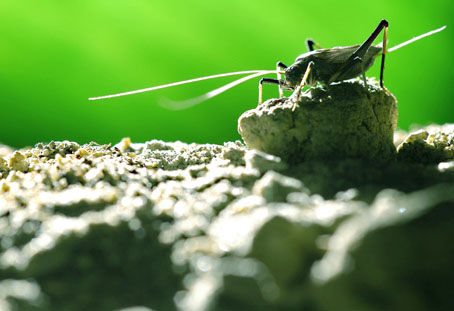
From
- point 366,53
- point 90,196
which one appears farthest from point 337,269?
point 366,53

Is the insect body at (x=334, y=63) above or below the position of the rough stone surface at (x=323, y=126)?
above

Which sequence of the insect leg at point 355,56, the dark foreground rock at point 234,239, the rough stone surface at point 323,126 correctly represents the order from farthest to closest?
the insect leg at point 355,56, the rough stone surface at point 323,126, the dark foreground rock at point 234,239

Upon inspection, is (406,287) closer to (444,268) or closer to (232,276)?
(444,268)

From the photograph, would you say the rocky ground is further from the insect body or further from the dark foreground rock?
the insect body

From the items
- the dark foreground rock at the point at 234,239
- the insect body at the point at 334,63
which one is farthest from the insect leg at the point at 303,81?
the dark foreground rock at the point at 234,239

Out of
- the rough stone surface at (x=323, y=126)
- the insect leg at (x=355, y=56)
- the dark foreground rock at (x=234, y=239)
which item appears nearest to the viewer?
the dark foreground rock at (x=234, y=239)

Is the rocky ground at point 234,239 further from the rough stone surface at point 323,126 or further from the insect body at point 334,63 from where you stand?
the insect body at point 334,63

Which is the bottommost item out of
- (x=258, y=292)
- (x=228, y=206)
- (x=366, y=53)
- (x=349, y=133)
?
(x=258, y=292)
